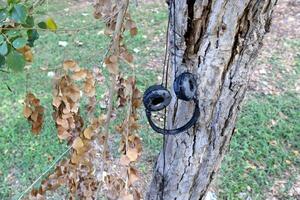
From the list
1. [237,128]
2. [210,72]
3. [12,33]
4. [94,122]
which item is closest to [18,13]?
[12,33]

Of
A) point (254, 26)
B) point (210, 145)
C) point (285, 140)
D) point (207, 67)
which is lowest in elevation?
point (285, 140)

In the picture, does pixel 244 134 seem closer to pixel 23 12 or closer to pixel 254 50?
pixel 254 50

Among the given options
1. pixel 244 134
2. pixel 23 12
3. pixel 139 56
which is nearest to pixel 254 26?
pixel 23 12

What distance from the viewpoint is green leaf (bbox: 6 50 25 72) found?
0.96 metres

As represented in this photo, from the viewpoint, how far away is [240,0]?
109 centimetres

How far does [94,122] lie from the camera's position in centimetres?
121

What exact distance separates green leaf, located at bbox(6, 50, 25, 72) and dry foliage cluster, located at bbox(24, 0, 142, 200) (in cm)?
13

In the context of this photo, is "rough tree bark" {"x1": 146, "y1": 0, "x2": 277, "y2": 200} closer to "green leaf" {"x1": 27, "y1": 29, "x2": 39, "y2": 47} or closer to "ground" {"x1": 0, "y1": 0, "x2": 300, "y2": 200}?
"green leaf" {"x1": 27, "y1": 29, "x2": 39, "y2": 47}

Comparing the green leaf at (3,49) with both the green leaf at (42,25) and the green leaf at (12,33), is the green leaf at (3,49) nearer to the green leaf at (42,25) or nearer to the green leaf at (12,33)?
the green leaf at (12,33)

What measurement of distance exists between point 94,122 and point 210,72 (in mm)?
379

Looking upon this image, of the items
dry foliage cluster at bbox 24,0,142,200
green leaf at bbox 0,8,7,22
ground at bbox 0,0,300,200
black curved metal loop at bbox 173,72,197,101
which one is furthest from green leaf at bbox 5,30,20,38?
ground at bbox 0,0,300,200

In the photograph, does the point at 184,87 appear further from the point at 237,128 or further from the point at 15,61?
the point at 237,128

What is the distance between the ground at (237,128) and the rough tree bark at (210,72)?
3.05 ft

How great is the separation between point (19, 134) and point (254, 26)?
7.32 ft
